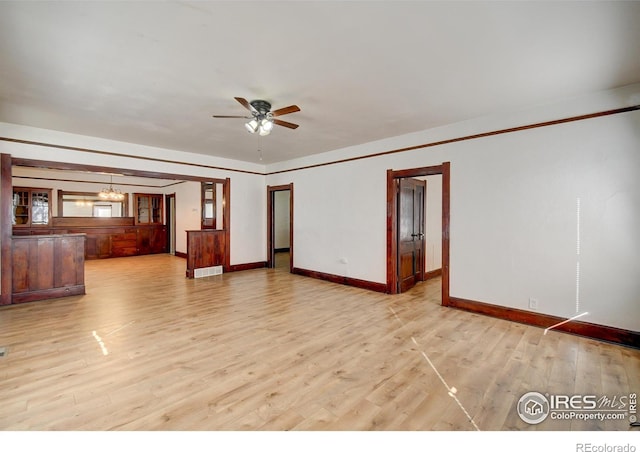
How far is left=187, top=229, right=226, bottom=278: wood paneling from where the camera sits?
6.45m

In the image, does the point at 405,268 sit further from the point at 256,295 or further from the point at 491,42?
the point at 491,42

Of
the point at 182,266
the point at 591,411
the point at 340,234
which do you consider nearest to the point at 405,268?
the point at 340,234

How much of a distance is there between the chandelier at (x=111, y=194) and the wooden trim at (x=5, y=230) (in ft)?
17.7

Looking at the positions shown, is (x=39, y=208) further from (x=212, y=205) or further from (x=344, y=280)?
(x=344, y=280)

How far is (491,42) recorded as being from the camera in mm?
2340

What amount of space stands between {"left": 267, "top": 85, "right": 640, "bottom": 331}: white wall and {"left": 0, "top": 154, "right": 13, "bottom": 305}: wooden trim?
19.8 feet

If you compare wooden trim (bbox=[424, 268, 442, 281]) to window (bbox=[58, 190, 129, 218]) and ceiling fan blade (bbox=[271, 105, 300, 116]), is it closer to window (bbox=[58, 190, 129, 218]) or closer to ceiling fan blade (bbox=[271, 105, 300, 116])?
ceiling fan blade (bbox=[271, 105, 300, 116])

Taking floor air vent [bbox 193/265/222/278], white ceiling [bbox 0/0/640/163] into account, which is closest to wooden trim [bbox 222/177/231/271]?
floor air vent [bbox 193/265/222/278]

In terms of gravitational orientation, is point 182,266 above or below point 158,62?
below

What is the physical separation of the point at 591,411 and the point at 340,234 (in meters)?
4.38

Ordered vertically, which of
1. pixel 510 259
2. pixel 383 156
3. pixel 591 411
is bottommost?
pixel 591 411

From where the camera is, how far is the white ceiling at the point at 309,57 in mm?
2016

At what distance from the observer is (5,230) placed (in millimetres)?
4383

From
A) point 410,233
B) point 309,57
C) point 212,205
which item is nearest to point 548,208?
point 410,233
